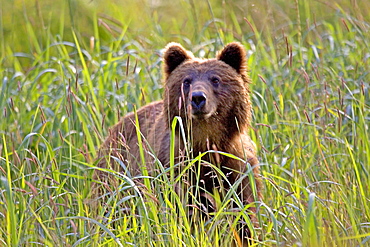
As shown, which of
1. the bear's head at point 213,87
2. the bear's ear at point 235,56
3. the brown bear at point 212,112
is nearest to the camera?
the brown bear at point 212,112

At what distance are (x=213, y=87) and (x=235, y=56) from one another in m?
0.43

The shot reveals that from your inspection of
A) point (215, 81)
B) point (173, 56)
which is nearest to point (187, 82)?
point (215, 81)

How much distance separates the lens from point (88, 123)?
568 cm

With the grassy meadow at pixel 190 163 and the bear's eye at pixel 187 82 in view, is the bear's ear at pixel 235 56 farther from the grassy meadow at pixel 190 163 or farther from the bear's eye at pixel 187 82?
the bear's eye at pixel 187 82

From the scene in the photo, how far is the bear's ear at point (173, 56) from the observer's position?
5.37 m

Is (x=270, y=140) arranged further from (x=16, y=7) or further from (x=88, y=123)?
(x=16, y=7)

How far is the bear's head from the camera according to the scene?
497 cm

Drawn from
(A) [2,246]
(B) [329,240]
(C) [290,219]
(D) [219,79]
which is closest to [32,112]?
(D) [219,79]

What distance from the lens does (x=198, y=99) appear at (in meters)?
4.66

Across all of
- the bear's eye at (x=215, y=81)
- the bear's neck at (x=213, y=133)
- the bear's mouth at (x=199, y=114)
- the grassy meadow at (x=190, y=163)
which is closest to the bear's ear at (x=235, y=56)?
the grassy meadow at (x=190, y=163)

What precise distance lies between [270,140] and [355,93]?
1.18 m

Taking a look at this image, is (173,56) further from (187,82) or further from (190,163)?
(190,163)

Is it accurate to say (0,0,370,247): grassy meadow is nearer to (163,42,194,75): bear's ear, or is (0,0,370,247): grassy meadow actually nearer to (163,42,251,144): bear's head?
(163,42,251,144): bear's head

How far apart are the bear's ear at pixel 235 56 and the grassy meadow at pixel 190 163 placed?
0.14 meters
